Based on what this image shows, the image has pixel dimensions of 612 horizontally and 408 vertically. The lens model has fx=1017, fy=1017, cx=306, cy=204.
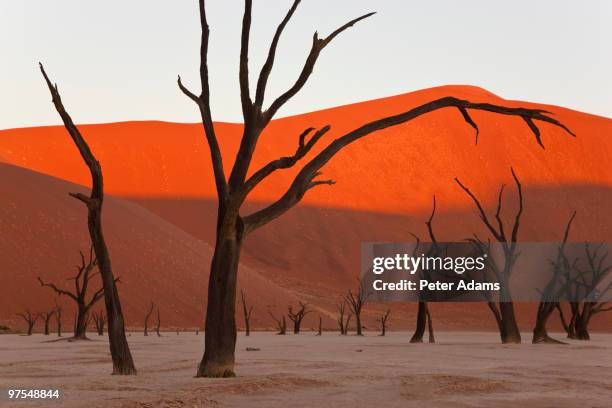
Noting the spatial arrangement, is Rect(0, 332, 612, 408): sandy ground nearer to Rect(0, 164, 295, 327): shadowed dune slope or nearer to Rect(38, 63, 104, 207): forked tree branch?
Rect(38, 63, 104, 207): forked tree branch

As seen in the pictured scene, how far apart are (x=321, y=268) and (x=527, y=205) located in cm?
2314

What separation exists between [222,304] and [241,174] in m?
1.76

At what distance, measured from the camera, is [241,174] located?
1373cm

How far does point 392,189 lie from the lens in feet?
319

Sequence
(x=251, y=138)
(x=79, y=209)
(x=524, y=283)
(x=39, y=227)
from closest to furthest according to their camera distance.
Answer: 1. (x=251, y=138)
2. (x=39, y=227)
3. (x=79, y=209)
4. (x=524, y=283)

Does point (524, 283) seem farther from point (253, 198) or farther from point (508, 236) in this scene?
point (253, 198)

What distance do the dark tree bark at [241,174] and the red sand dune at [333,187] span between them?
4949cm

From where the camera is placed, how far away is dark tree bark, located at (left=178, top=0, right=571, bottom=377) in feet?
44.5

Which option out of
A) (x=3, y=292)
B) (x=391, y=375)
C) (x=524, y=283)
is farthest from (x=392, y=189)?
(x=391, y=375)

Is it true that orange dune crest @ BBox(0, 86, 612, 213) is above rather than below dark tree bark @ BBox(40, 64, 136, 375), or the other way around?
above

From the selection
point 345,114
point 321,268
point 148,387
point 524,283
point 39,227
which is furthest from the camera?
point 345,114

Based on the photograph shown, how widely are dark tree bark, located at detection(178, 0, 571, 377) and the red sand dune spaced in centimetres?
4949

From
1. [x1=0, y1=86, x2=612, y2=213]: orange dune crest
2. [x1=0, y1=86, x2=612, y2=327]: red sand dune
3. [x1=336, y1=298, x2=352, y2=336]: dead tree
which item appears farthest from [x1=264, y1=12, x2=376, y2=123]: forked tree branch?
[x1=0, y1=86, x2=612, y2=213]: orange dune crest

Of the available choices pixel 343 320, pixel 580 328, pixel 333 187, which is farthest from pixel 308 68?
pixel 333 187
